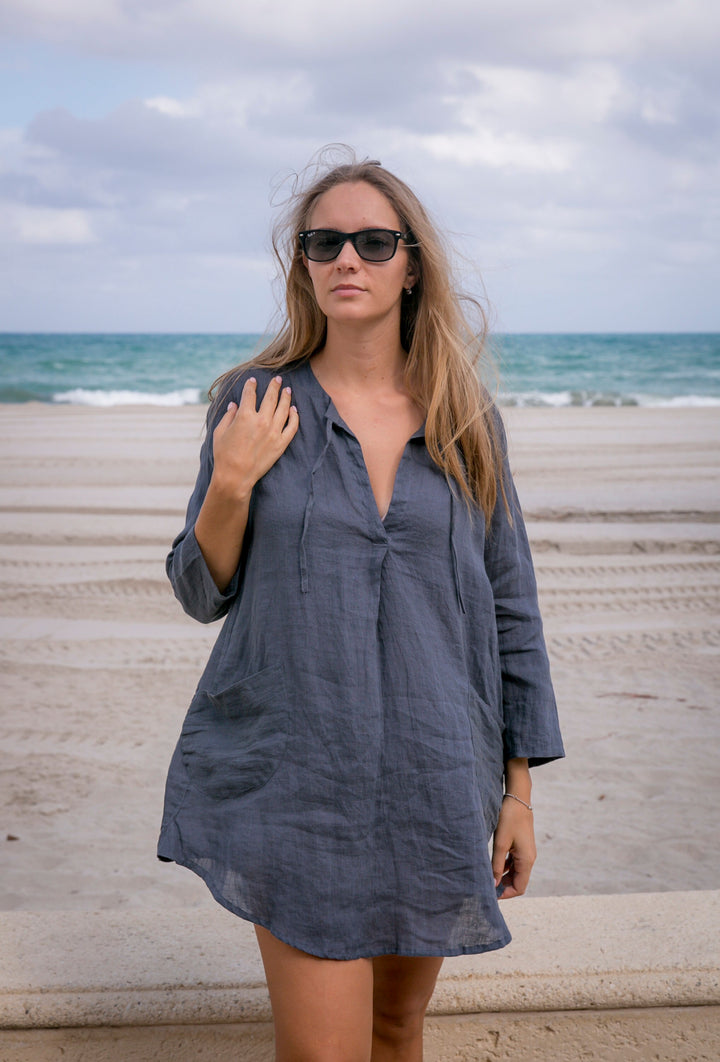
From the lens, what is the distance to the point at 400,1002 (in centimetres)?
195

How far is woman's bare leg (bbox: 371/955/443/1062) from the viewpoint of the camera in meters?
1.93

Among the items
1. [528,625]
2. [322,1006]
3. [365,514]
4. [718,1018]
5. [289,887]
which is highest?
[365,514]

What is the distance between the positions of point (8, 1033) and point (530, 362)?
35870mm

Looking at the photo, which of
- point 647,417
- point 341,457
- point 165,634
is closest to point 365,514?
point 341,457

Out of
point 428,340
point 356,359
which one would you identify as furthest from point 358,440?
point 428,340

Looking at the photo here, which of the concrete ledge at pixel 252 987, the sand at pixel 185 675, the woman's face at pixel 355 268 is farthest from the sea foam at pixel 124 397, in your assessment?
the woman's face at pixel 355 268

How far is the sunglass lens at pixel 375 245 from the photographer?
1.97m

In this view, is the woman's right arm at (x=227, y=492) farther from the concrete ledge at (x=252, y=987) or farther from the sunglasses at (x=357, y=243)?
the concrete ledge at (x=252, y=987)

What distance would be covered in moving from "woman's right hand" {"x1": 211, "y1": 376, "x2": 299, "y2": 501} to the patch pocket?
0.35 meters

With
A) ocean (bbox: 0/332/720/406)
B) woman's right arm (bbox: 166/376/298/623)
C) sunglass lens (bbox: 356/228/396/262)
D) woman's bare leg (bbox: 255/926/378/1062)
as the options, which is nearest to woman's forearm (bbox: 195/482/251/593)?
woman's right arm (bbox: 166/376/298/623)

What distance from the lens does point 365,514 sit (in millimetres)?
1841

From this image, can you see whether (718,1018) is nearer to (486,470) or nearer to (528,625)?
(528,625)

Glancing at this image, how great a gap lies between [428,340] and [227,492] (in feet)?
1.91

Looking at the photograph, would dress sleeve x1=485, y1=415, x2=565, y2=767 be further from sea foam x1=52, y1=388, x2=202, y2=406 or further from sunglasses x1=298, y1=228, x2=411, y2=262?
sea foam x1=52, y1=388, x2=202, y2=406
